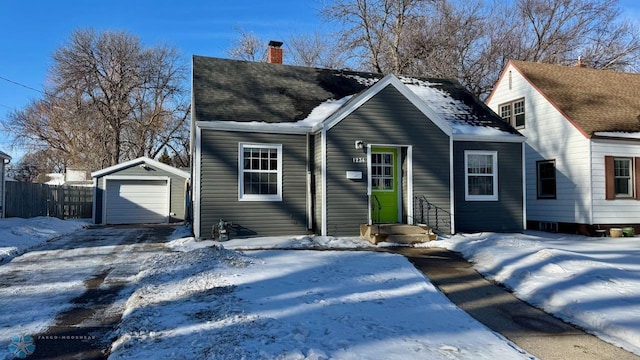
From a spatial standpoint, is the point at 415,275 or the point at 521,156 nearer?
the point at 415,275

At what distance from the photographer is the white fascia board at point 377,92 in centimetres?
1145

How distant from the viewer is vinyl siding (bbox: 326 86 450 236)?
37.8ft

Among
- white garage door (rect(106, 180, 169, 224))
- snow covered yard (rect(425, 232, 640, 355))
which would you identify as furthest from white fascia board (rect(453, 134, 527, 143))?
white garage door (rect(106, 180, 169, 224))

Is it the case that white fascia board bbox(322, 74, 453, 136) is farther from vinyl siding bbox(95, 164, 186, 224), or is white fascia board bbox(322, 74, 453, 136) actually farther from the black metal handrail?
vinyl siding bbox(95, 164, 186, 224)

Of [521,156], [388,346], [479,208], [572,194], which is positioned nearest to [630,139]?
[572,194]

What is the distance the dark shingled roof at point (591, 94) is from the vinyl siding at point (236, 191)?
957 centimetres

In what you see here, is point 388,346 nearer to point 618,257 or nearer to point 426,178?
point 618,257

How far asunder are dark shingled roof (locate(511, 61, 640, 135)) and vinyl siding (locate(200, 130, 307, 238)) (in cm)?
957

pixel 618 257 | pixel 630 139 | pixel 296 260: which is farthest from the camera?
pixel 630 139

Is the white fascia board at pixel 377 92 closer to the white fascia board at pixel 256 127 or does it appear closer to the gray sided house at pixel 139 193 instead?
the white fascia board at pixel 256 127

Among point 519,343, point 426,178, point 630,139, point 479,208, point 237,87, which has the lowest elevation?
point 519,343

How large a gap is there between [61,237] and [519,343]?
13418 mm

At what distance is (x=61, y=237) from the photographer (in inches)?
532

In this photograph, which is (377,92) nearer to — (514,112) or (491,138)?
(491,138)
